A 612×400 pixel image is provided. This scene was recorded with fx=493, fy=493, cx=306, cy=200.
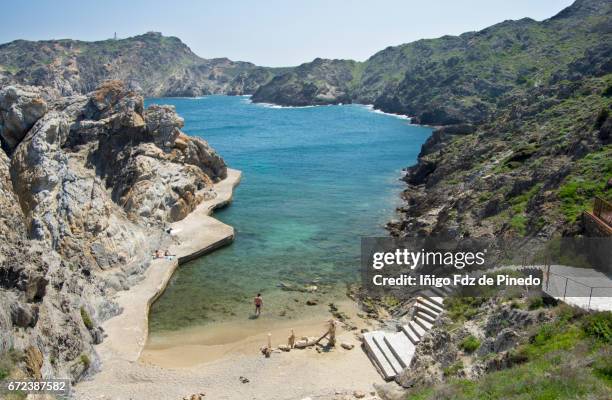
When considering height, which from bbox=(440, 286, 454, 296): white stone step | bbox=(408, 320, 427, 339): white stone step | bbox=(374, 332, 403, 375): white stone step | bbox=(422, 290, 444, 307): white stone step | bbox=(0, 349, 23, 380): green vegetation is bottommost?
bbox=(374, 332, 403, 375): white stone step

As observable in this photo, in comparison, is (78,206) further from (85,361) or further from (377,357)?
(377,357)

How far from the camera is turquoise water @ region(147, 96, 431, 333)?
101 feet

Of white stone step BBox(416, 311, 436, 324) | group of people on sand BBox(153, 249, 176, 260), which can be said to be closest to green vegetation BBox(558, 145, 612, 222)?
white stone step BBox(416, 311, 436, 324)

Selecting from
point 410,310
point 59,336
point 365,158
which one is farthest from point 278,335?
point 365,158

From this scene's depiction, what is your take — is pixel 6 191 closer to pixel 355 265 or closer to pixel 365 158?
pixel 355 265

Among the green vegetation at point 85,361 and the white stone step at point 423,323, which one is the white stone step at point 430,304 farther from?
the green vegetation at point 85,361

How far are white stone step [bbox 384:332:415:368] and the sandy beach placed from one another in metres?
1.23

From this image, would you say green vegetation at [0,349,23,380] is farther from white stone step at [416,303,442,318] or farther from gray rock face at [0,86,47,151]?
gray rock face at [0,86,47,151]

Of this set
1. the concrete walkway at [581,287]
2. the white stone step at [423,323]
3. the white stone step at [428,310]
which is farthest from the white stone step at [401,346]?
the concrete walkway at [581,287]

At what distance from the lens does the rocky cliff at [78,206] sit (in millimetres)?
19266

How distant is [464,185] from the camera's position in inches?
1743

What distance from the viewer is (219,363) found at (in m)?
22.2

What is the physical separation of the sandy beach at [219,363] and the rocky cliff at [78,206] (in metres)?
1.23

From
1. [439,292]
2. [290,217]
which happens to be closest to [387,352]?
[439,292]
